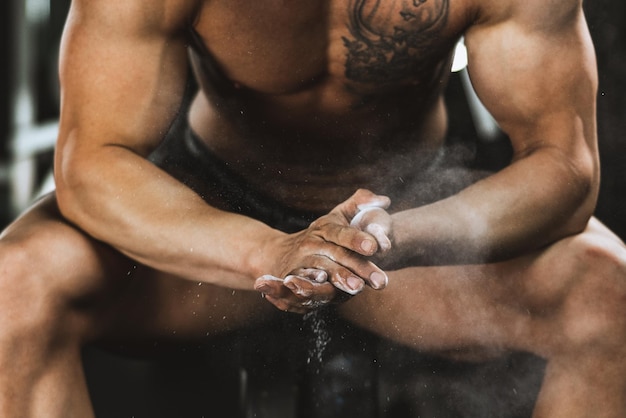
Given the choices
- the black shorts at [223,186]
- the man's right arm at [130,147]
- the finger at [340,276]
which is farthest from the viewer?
the black shorts at [223,186]

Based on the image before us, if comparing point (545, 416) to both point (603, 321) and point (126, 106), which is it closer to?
point (603, 321)

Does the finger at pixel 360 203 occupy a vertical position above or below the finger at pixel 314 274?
above

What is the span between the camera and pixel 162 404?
0.84 meters

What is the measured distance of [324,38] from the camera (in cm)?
69

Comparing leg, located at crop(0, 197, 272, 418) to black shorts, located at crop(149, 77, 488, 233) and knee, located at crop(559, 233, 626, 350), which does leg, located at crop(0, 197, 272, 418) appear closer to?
black shorts, located at crop(149, 77, 488, 233)

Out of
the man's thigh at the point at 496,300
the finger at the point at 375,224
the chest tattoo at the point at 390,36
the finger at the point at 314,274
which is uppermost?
the chest tattoo at the point at 390,36

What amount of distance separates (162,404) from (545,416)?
0.35 m

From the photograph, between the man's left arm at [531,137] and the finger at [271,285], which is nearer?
the finger at [271,285]

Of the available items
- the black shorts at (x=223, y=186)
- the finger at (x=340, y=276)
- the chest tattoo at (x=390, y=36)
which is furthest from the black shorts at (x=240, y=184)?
the finger at (x=340, y=276)

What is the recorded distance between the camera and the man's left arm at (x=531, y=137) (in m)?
0.69

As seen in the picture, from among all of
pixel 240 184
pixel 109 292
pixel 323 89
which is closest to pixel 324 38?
pixel 323 89

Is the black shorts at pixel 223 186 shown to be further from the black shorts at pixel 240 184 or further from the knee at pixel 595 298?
the knee at pixel 595 298

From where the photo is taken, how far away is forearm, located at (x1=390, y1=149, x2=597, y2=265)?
2.25ft

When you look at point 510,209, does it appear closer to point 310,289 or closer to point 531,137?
point 531,137
